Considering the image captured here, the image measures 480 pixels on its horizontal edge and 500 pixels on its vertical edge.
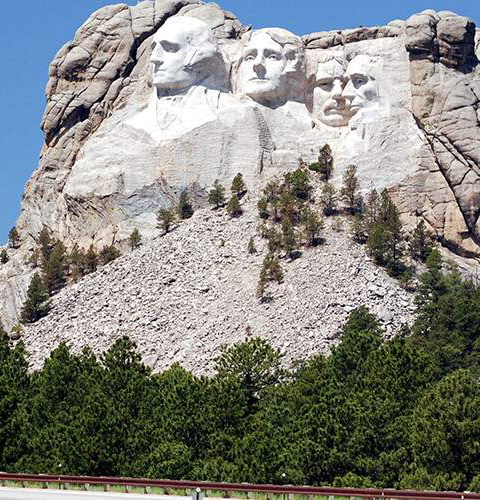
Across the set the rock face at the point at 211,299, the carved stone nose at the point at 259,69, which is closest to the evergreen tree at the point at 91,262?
the rock face at the point at 211,299

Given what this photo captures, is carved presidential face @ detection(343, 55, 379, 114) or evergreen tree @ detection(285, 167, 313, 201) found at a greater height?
carved presidential face @ detection(343, 55, 379, 114)

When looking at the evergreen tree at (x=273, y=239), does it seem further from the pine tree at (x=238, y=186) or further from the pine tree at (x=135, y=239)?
the pine tree at (x=135, y=239)

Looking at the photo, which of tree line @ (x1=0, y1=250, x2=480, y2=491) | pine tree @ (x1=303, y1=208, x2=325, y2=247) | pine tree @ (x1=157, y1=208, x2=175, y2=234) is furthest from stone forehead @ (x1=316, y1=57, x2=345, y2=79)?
tree line @ (x1=0, y1=250, x2=480, y2=491)

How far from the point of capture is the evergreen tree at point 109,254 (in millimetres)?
92125

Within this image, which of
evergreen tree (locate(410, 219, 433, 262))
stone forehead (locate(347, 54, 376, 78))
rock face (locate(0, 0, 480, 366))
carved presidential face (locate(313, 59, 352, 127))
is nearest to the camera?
evergreen tree (locate(410, 219, 433, 262))

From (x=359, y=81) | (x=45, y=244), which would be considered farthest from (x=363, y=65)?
(x=45, y=244)

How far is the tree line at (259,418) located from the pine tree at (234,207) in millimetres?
16229

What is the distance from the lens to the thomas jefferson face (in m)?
95.9

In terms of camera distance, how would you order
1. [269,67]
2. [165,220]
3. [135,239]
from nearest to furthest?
[135,239] < [165,220] < [269,67]

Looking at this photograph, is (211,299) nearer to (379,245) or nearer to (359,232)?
(379,245)

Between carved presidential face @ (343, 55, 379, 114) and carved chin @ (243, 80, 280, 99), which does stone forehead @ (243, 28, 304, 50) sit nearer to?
carved chin @ (243, 80, 280, 99)

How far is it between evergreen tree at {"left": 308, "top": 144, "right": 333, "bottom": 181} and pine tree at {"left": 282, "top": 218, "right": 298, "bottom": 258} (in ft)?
16.3

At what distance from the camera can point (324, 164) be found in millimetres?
93938

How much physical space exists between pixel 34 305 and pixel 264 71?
17.6 m
